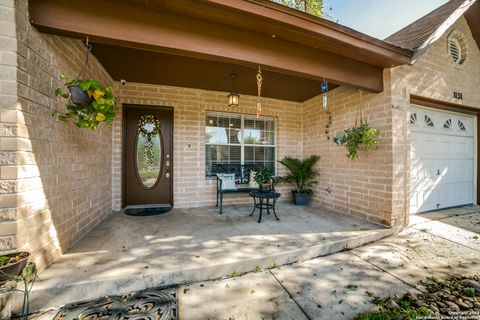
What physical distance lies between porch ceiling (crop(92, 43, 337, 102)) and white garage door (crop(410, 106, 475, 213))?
1.88 meters

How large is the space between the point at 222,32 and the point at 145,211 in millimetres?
3233

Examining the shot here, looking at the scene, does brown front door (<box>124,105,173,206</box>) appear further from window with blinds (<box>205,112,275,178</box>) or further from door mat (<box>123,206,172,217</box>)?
window with blinds (<box>205,112,275,178</box>)

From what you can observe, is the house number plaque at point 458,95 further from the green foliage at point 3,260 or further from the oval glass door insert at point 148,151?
the green foliage at point 3,260

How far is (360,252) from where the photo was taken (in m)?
2.45

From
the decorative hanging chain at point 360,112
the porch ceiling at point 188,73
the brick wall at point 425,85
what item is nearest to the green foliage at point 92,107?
the porch ceiling at point 188,73

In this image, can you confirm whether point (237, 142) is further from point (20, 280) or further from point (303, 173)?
point (20, 280)

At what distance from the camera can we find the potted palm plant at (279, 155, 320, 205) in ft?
14.5

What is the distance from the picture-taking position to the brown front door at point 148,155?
392 cm

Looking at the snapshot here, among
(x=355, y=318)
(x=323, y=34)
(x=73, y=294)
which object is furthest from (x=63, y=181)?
(x=323, y=34)

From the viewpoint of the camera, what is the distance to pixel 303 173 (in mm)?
4430

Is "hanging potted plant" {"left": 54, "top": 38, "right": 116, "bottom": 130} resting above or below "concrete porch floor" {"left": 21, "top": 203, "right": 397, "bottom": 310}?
above

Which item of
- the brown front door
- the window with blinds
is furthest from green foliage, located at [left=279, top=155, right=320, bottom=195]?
the brown front door

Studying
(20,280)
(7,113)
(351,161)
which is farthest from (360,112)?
(20,280)

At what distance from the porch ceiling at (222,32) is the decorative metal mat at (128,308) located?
2388 millimetres
